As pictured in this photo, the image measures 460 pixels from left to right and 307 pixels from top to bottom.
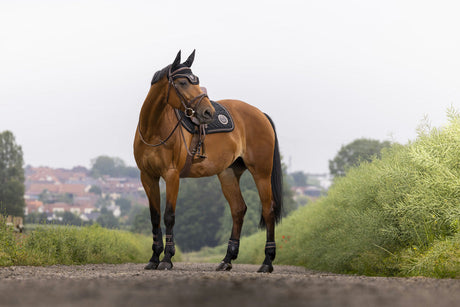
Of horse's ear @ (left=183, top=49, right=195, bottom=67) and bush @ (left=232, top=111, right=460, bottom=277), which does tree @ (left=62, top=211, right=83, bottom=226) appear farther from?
bush @ (left=232, top=111, right=460, bottom=277)

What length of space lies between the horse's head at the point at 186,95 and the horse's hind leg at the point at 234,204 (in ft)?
6.34

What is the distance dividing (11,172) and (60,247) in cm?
3361

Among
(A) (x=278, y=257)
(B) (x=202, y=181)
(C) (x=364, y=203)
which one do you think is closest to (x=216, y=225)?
(B) (x=202, y=181)

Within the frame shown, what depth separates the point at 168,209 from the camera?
23.2 ft

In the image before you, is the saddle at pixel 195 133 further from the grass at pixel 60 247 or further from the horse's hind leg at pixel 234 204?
the grass at pixel 60 247

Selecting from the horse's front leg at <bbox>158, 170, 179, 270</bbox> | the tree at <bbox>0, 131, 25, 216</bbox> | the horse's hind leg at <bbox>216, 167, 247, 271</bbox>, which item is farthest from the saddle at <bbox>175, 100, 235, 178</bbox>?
the tree at <bbox>0, 131, 25, 216</bbox>

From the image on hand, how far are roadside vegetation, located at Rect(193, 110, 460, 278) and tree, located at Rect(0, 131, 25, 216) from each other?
95.9 ft

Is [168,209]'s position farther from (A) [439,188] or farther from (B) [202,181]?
(B) [202,181]

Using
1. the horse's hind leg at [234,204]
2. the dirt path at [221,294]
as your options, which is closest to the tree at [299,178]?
the horse's hind leg at [234,204]

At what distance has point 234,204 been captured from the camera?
28.2 ft

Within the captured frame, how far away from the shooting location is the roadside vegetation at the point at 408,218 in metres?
6.57

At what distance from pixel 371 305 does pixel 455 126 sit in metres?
4.93

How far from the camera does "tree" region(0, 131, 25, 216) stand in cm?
3442

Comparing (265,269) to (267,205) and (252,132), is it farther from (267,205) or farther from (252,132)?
(252,132)
